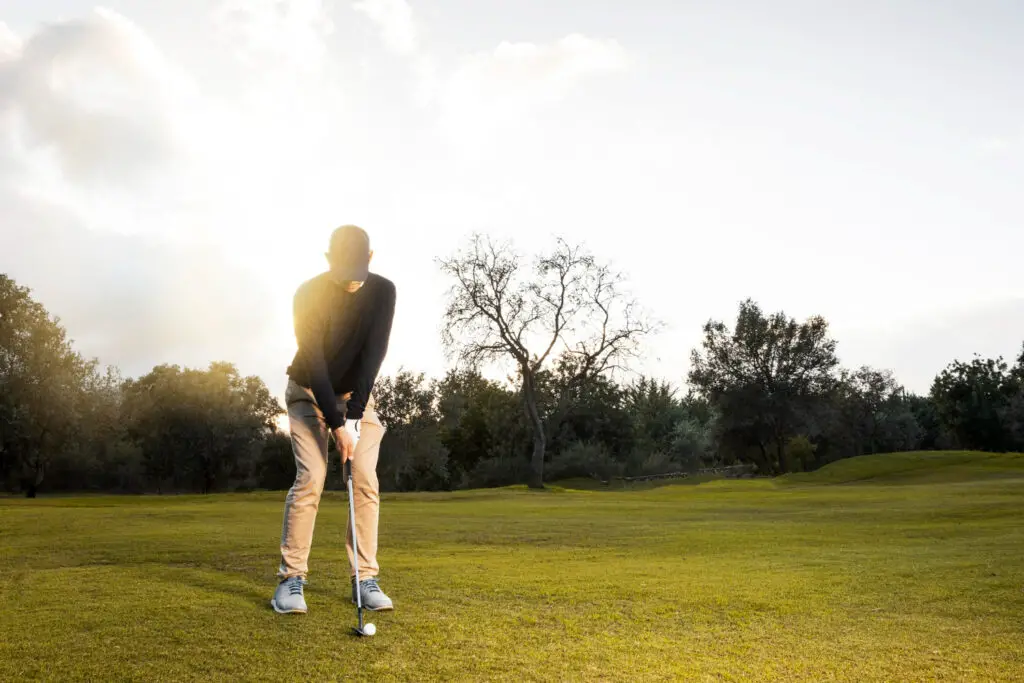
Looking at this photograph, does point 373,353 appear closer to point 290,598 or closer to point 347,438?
point 347,438

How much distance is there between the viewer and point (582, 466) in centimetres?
5162

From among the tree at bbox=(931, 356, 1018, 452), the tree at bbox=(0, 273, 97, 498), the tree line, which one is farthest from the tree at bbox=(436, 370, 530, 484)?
the tree at bbox=(931, 356, 1018, 452)

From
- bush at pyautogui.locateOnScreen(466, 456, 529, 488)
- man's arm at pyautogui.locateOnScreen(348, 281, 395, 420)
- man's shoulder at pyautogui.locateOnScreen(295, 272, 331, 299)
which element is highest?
man's shoulder at pyautogui.locateOnScreen(295, 272, 331, 299)

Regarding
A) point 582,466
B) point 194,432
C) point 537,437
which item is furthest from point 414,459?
point 537,437

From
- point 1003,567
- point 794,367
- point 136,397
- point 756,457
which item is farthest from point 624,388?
point 1003,567

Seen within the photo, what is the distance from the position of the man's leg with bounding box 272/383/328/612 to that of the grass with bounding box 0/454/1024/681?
0.38 metres

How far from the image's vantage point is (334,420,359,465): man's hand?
217 inches

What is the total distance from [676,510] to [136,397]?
4985cm

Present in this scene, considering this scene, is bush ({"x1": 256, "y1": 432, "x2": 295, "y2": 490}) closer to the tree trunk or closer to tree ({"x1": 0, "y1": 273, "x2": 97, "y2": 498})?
tree ({"x1": 0, "y1": 273, "x2": 97, "y2": 498})

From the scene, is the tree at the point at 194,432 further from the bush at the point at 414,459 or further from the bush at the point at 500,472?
the bush at the point at 500,472

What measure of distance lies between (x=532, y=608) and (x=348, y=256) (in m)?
2.65

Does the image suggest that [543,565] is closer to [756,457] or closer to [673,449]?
[673,449]

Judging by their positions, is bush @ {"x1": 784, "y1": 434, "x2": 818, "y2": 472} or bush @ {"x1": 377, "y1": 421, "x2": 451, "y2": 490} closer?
bush @ {"x1": 377, "y1": 421, "x2": 451, "y2": 490}

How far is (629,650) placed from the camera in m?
4.48
